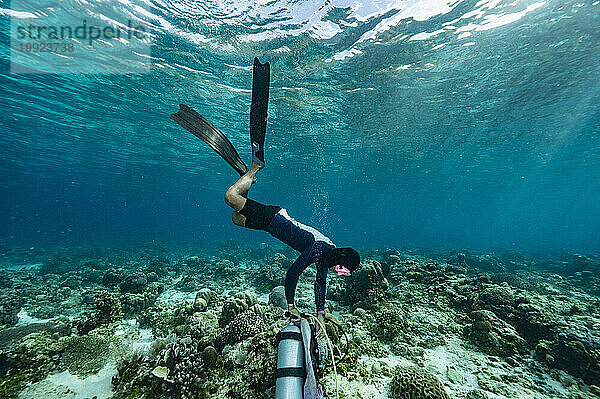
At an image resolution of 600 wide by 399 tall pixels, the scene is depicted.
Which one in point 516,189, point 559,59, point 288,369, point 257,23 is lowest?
point 288,369

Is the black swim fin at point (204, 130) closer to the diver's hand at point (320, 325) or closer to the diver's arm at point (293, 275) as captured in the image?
the diver's arm at point (293, 275)

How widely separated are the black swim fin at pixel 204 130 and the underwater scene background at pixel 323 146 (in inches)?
152

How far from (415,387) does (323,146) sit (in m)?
25.3

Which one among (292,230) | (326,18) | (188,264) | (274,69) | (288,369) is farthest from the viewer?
(188,264)

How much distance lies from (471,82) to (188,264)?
931 inches

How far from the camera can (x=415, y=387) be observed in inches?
161

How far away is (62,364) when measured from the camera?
5.09 m

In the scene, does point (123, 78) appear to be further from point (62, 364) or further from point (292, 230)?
point (292, 230)

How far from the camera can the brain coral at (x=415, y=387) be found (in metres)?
3.99

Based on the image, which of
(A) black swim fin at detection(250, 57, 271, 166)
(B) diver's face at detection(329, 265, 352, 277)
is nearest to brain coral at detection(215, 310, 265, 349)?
(B) diver's face at detection(329, 265, 352, 277)

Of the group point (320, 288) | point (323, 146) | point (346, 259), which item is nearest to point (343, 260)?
point (346, 259)

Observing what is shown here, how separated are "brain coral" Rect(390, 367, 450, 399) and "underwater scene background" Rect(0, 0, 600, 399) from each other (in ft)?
0.12

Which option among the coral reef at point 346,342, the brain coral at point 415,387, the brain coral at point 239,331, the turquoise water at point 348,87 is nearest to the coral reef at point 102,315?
the coral reef at point 346,342

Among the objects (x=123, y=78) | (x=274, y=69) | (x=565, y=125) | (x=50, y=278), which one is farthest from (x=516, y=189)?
(x=50, y=278)
